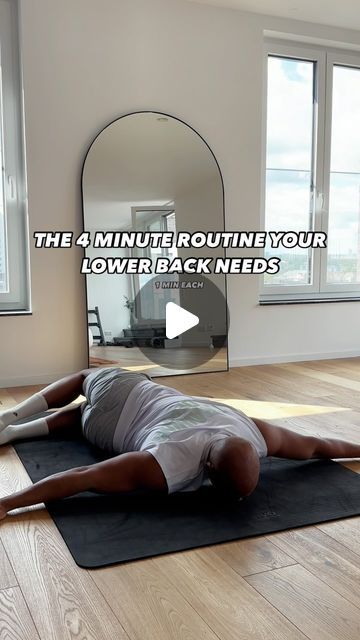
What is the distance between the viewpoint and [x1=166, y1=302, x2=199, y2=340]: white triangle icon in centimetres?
437

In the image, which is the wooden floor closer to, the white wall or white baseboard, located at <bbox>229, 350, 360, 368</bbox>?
the white wall

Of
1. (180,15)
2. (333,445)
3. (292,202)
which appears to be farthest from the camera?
(292,202)

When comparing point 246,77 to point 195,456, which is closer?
point 195,456

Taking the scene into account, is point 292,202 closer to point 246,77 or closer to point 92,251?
point 246,77

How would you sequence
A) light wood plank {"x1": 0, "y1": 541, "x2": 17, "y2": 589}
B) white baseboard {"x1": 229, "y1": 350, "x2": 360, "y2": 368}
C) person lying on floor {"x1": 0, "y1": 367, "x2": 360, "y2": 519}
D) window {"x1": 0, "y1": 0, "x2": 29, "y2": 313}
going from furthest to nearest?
1. white baseboard {"x1": 229, "y1": 350, "x2": 360, "y2": 368}
2. window {"x1": 0, "y1": 0, "x2": 29, "y2": 313}
3. person lying on floor {"x1": 0, "y1": 367, "x2": 360, "y2": 519}
4. light wood plank {"x1": 0, "y1": 541, "x2": 17, "y2": 589}

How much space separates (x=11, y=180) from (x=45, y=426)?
1.93 m

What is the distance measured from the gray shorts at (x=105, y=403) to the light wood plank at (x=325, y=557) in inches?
30.8

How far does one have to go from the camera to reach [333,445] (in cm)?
246

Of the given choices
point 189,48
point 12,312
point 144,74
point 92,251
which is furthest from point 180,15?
point 12,312

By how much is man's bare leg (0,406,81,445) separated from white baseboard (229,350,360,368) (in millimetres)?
2027

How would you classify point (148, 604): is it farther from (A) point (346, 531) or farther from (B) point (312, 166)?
(B) point (312, 166)

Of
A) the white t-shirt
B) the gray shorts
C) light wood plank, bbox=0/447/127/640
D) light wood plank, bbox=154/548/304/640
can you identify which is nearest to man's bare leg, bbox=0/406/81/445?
the gray shorts

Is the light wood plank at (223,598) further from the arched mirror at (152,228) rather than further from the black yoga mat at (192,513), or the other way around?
the arched mirror at (152,228)

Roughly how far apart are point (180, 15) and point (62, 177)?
140 cm
